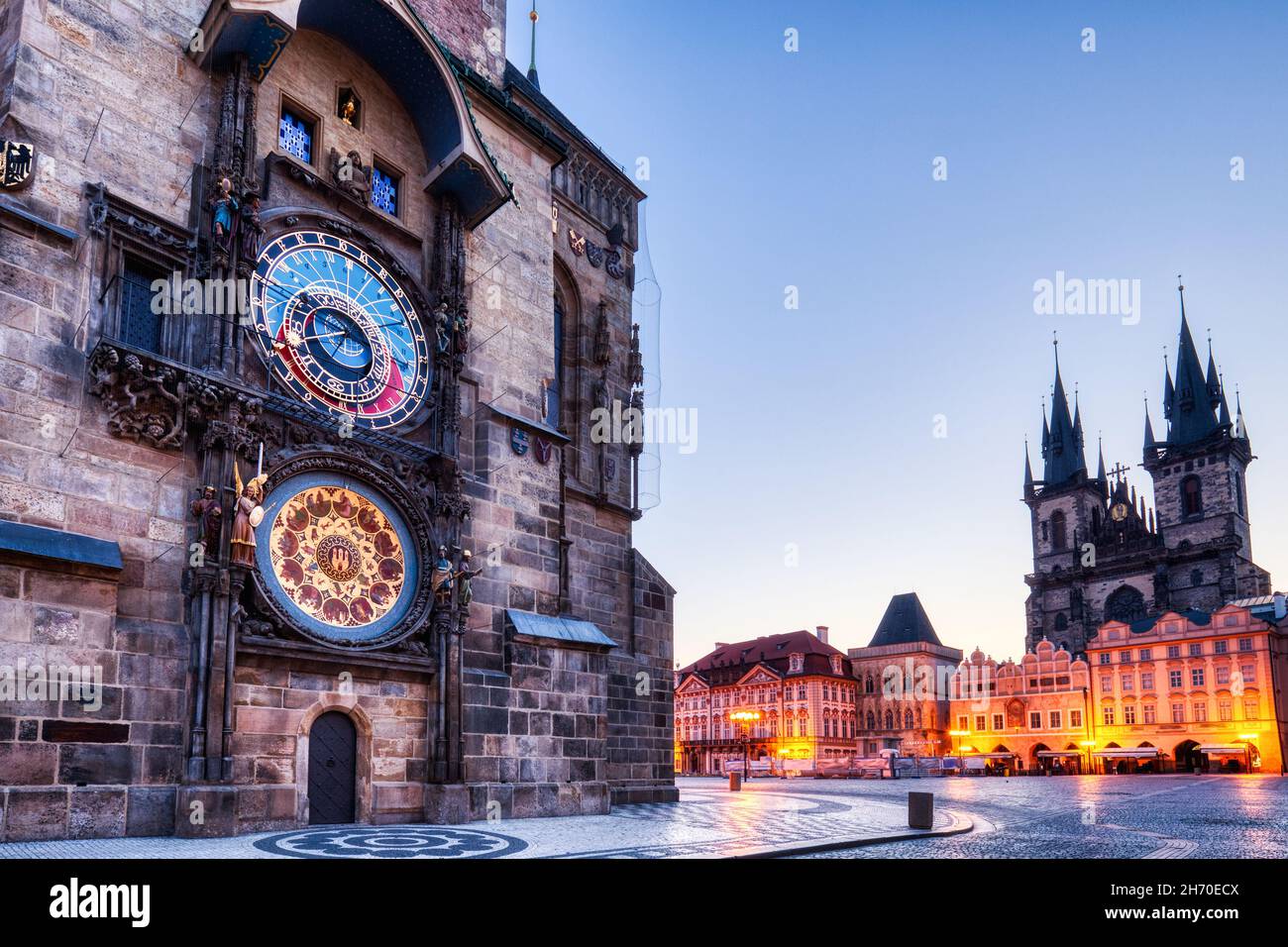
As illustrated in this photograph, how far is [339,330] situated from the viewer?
690 inches

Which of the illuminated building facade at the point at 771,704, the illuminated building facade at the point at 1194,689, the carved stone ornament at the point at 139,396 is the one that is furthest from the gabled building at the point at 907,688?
the carved stone ornament at the point at 139,396

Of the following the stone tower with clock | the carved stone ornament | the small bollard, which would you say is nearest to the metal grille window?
the carved stone ornament

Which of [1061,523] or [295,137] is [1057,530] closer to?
[1061,523]

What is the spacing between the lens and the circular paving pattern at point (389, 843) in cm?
1159

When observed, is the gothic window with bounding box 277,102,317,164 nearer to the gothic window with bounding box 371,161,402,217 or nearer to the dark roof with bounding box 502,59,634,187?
the gothic window with bounding box 371,161,402,217

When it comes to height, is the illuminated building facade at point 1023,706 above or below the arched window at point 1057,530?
below

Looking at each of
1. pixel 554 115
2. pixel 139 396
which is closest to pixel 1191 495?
pixel 554 115

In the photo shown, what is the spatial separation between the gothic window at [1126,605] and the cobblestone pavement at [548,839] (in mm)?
91435

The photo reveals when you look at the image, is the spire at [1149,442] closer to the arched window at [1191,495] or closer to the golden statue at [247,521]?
the arched window at [1191,495]

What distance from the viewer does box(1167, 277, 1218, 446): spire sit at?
105 m

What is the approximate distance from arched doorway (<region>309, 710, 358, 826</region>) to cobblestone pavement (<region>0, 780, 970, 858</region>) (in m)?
0.72

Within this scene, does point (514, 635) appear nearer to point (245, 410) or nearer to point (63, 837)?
point (245, 410)

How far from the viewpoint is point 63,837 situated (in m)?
12.1
